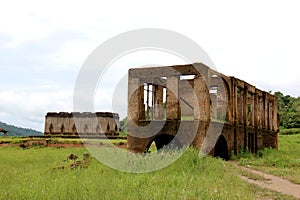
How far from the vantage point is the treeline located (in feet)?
121

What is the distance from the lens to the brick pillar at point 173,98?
49.4 feet

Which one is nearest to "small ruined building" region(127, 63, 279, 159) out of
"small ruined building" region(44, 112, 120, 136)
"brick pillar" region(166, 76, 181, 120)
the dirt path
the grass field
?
"brick pillar" region(166, 76, 181, 120)

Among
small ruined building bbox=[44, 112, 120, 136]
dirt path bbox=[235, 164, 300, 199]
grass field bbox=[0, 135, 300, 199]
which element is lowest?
dirt path bbox=[235, 164, 300, 199]

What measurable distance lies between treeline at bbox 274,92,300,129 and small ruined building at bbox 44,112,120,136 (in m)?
16.0

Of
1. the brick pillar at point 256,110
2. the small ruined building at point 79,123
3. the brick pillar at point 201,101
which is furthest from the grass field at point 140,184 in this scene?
the small ruined building at point 79,123

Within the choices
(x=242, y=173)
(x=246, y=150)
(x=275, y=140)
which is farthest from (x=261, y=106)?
(x=242, y=173)

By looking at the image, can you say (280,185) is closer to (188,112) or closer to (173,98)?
(173,98)

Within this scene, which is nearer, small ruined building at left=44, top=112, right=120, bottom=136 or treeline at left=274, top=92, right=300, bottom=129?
small ruined building at left=44, top=112, right=120, bottom=136

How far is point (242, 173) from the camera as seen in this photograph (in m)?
11.4

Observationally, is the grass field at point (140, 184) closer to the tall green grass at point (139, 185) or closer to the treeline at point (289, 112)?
the tall green grass at point (139, 185)

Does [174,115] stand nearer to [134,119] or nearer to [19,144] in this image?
[134,119]

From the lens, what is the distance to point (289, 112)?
3831 centimetres

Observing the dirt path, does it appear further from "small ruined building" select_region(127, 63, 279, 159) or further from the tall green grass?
Result: "small ruined building" select_region(127, 63, 279, 159)

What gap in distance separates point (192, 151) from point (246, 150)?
7.23 meters
